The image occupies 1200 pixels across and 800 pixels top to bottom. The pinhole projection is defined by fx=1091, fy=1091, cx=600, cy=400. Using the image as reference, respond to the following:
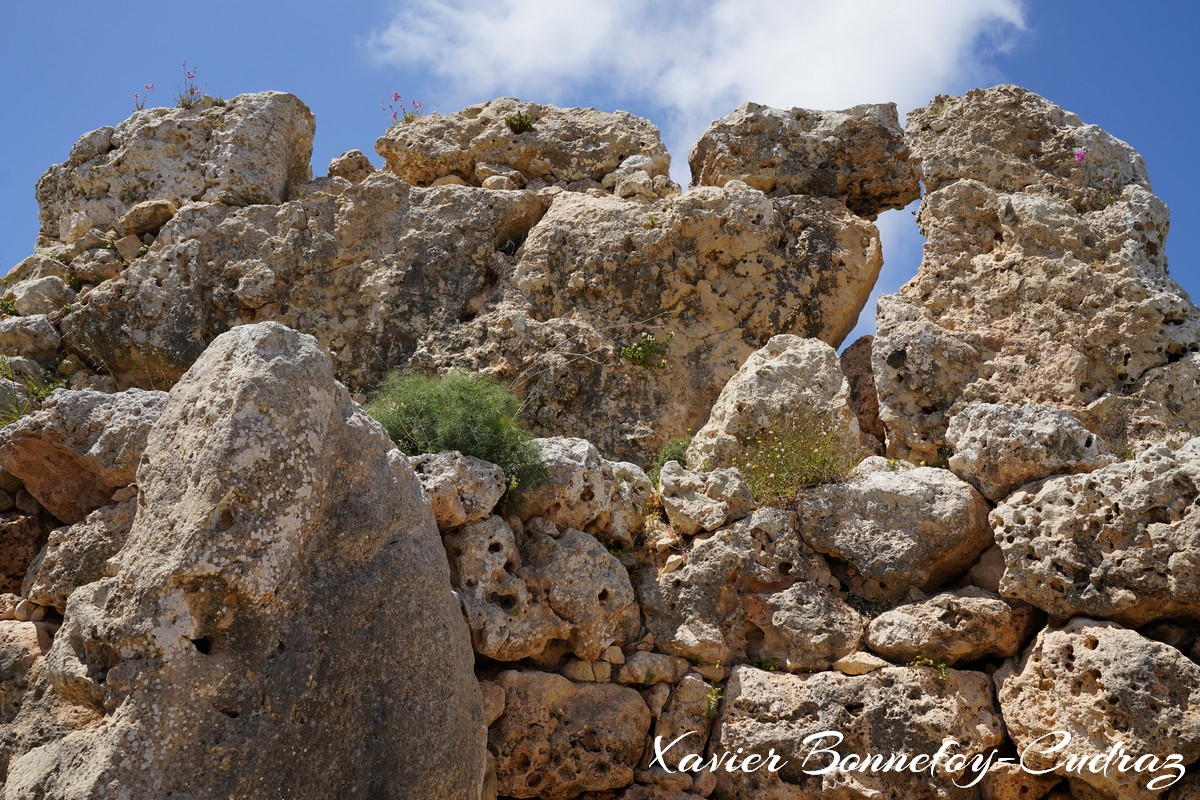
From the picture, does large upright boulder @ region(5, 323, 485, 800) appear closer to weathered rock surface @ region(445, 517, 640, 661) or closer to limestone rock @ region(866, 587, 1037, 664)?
weathered rock surface @ region(445, 517, 640, 661)

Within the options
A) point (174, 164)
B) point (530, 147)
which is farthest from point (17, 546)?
point (530, 147)

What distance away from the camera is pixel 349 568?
6133 millimetres

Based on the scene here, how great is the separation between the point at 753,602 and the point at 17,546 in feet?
17.3

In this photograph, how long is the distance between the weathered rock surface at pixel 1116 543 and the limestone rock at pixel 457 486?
359 centimetres

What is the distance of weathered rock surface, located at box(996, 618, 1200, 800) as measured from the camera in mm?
6531

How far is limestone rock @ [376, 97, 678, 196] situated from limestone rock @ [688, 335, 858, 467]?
10.2ft

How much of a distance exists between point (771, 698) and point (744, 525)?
4.16 ft

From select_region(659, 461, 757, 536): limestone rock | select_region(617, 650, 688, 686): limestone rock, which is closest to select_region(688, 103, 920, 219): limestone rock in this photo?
select_region(659, 461, 757, 536): limestone rock

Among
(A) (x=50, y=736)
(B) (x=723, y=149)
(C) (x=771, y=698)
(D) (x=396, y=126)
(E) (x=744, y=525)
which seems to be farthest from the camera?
(D) (x=396, y=126)

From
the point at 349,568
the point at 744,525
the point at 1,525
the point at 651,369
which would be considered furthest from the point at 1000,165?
the point at 1,525

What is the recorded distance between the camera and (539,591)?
7.60 m

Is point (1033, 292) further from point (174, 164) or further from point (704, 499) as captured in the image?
point (174, 164)

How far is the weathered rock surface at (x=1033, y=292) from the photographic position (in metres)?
8.94

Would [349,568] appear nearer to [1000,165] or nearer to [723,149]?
[723,149]
